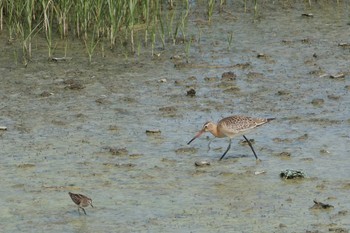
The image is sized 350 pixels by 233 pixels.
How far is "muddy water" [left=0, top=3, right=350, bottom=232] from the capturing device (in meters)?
7.79

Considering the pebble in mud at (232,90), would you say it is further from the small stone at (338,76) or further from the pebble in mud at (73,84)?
the pebble in mud at (73,84)

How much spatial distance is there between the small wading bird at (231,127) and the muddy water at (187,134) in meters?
0.20

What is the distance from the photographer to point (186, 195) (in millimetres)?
8211

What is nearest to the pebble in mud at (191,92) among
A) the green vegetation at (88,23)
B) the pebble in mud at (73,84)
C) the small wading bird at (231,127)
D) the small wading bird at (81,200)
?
the pebble in mud at (73,84)

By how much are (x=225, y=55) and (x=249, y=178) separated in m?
4.20

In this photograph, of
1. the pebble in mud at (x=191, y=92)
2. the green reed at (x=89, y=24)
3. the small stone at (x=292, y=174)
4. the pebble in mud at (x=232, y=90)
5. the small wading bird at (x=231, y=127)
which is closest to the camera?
the small stone at (x=292, y=174)

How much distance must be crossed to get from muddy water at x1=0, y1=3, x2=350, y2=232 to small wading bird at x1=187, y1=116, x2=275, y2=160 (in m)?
0.20

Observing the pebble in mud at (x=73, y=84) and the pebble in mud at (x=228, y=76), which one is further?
the pebble in mud at (x=228, y=76)

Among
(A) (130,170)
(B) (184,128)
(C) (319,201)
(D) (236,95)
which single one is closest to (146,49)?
(D) (236,95)

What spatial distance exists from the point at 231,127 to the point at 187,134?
82 centimetres

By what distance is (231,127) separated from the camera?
9.24m

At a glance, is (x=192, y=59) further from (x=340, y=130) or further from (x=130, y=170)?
(x=130, y=170)

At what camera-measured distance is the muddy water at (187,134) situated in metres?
7.79

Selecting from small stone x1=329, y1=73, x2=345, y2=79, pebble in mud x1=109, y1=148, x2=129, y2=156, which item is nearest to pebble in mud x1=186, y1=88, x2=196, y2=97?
small stone x1=329, y1=73, x2=345, y2=79
